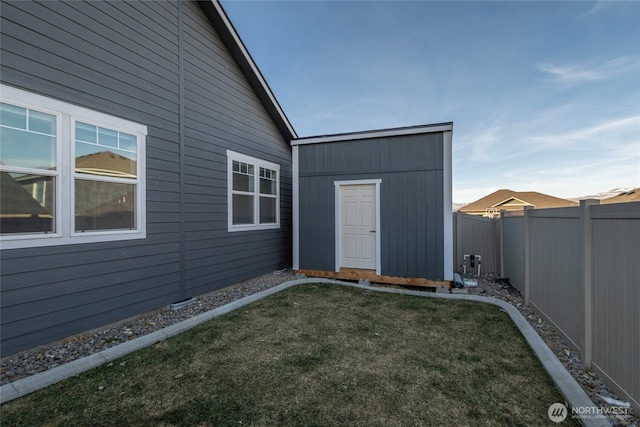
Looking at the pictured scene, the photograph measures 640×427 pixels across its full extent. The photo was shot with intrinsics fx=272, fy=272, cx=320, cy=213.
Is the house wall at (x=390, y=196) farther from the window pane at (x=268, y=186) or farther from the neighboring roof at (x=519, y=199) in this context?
the neighboring roof at (x=519, y=199)

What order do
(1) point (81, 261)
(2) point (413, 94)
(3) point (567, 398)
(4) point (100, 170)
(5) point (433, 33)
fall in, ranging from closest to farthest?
(3) point (567, 398)
(1) point (81, 261)
(4) point (100, 170)
(5) point (433, 33)
(2) point (413, 94)

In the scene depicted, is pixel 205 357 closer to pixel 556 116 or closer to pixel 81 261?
pixel 81 261

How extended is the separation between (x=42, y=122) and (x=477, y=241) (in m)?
8.42

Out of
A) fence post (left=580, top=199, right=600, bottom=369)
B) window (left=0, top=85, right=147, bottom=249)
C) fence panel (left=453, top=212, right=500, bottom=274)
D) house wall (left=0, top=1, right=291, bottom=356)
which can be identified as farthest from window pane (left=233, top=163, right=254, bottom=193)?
fence post (left=580, top=199, right=600, bottom=369)

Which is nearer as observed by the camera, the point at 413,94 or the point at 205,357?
the point at 205,357

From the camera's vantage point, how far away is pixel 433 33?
28.5 ft

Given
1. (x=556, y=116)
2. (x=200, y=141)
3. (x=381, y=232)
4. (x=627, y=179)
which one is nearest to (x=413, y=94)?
(x=556, y=116)

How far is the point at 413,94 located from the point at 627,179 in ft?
61.8

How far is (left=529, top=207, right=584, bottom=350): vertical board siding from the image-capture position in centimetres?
278

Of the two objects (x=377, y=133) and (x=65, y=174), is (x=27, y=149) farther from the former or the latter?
(x=377, y=133)

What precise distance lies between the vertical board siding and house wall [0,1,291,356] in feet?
17.6

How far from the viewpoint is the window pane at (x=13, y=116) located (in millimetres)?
2797

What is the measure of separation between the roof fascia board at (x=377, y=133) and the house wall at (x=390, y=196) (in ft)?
0.31

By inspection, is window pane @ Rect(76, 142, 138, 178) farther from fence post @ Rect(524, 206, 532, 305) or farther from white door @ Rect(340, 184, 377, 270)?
fence post @ Rect(524, 206, 532, 305)
